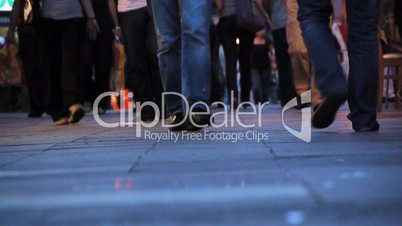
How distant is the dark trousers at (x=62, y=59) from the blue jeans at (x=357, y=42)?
2.65m

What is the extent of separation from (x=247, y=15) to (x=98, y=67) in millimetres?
2286

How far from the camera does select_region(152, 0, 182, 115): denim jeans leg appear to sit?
4.77 meters

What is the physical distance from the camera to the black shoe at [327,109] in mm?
3895

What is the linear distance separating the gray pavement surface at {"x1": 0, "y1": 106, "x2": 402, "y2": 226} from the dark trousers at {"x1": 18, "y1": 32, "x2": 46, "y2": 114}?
4.65m

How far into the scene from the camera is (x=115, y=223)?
2.02 meters

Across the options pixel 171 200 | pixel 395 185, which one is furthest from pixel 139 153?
pixel 395 185

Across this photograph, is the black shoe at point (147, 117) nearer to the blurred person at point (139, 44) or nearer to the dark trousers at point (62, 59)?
the blurred person at point (139, 44)

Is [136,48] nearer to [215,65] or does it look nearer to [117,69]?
[215,65]

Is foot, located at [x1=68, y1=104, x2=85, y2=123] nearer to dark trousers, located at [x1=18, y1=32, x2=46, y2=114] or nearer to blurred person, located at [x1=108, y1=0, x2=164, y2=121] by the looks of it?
blurred person, located at [x1=108, y1=0, x2=164, y2=121]

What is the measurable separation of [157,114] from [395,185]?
14.1ft

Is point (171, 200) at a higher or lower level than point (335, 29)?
lower

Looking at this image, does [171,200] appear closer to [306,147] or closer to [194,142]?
[306,147]

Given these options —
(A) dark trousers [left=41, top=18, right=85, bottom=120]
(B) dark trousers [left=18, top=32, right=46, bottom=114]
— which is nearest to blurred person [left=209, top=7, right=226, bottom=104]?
(B) dark trousers [left=18, top=32, right=46, bottom=114]

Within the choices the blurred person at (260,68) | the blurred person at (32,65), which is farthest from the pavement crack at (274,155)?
the blurred person at (260,68)
